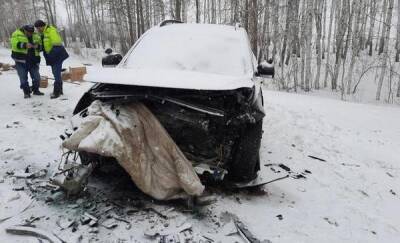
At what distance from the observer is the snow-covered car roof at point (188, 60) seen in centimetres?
331

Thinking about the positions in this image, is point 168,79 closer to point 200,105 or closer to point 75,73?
point 200,105

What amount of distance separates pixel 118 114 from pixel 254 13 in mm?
12065

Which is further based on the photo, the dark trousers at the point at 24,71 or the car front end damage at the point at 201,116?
the dark trousers at the point at 24,71

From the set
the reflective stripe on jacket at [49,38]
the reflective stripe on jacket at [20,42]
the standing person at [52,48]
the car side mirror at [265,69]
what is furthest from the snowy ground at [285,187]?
the car side mirror at [265,69]

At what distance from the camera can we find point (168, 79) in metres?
3.31

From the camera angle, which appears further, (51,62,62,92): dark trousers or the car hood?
(51,62,62,92): dark trousers

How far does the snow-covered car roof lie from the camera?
130 inches

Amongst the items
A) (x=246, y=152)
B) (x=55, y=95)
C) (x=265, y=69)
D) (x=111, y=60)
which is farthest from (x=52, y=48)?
(x=246, y=152)

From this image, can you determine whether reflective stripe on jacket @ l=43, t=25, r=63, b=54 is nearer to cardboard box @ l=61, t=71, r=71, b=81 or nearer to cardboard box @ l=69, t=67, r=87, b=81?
cardboard box @ l=69, t=67, r=87, b=81

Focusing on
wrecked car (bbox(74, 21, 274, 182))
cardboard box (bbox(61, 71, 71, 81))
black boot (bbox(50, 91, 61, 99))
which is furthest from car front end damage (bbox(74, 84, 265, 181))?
cardboard box (bbox(61, 71, 71, 81))

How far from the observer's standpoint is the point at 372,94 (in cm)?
1923

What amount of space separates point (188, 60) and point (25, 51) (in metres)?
4.93

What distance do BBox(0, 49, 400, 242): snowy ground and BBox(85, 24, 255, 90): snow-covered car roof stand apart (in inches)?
48.8

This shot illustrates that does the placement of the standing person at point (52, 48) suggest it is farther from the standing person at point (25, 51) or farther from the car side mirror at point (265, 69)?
the car side mirror at point (265, 69)
